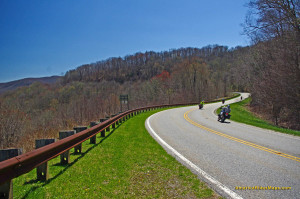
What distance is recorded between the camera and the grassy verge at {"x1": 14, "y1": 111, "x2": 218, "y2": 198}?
3.97m

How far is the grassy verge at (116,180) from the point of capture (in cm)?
397

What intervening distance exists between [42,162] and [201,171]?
12.3 feet

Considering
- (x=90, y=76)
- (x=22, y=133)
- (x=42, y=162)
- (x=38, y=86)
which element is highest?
(x=90, y=76)

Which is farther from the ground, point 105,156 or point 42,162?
point 42,162

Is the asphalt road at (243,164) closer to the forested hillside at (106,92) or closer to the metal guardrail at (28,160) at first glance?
the metal guardrail at (28,160)

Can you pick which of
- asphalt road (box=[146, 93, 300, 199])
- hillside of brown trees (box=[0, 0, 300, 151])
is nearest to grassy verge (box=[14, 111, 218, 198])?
asphalt road (box=[146, 93, 300, 199])

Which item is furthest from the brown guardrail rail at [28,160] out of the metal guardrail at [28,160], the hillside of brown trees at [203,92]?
the hillside of brown trees at [203,92]

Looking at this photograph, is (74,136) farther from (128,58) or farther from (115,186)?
(128,58)

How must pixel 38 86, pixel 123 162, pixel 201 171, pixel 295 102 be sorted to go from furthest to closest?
pixel 38 86 → pixel 295 102 → pixel 123 162 → pixel 201 171

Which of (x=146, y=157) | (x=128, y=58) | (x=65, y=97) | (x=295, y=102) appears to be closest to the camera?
(x=146, y=157)

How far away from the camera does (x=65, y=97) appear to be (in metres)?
51.3

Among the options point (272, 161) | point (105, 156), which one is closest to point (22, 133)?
point (105, 156)

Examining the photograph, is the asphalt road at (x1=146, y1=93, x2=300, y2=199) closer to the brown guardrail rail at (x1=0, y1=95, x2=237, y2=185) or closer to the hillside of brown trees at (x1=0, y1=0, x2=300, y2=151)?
the brown guardrail rail at (x1=0, y1=95, x2=237, y2=185)

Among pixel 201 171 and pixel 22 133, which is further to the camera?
pixel 22 133
